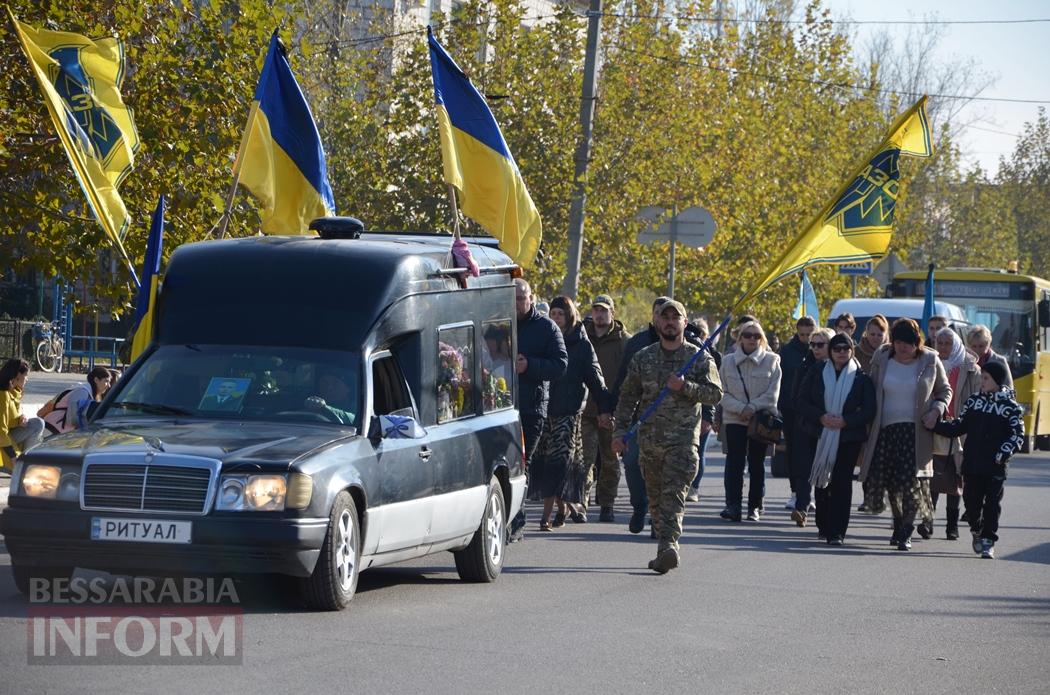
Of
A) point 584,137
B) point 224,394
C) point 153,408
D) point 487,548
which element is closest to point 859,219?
point 487,548

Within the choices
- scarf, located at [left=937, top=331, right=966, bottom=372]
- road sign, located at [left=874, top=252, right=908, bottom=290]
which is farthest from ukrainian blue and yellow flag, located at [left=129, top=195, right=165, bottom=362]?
road sign, located at [left=874, top=252, right=908, bottom=290]

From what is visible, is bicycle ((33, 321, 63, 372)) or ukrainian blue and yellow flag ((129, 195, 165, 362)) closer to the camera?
ukrainian blue and yellow flag ((129, 195, 165, 362))

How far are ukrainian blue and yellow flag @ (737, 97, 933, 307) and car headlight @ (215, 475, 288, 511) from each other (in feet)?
21.7

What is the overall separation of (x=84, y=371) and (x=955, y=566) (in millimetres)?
24646

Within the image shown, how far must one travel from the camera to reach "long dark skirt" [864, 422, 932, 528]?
15.2m

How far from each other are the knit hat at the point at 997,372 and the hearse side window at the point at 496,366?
442cm

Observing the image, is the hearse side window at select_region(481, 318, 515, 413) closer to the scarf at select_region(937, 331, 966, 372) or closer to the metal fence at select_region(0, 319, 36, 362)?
the scarf at select_region(937, 331, 966, 372)

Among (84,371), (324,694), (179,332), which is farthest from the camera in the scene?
(84,371)

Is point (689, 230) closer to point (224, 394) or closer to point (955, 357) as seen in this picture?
point (955, 357)

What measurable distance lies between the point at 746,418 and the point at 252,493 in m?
8.86

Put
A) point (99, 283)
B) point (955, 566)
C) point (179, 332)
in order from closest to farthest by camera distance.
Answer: point (179, 332) → point (955, 566) → point (99, 283)

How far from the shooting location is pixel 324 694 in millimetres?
7477

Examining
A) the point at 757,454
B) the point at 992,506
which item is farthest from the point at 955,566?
the point at 757,454

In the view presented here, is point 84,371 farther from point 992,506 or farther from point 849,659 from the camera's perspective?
point 849,659
